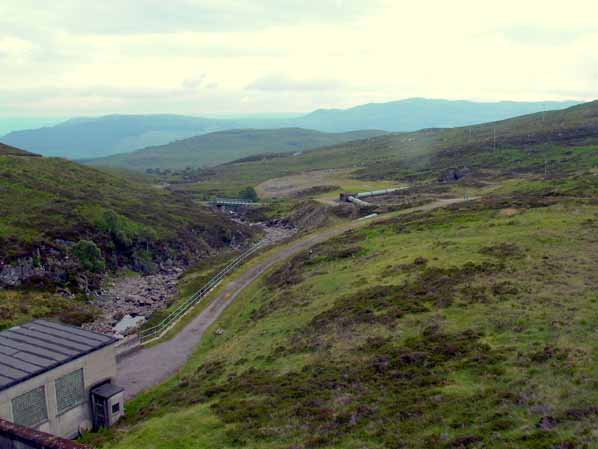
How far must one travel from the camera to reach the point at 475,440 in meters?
17.4

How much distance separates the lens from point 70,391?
2947 cm

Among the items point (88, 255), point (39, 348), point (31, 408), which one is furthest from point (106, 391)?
point (88, 255)

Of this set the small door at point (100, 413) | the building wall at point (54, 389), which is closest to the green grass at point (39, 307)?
the building wall at point (54, 389)

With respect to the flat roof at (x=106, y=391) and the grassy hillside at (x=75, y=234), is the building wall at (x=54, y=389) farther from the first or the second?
the grassy hillside at (x=75, y=234)

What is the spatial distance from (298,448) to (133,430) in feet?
35.4

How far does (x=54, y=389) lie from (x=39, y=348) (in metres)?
3.27

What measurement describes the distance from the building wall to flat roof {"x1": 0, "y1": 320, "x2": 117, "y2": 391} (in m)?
0.33

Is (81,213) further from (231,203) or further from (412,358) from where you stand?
(412,358)

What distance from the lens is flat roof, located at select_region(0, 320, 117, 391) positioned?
27322 mm

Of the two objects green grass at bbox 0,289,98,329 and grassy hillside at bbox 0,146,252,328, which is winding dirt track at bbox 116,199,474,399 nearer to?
green grass at bbox 0,289,98,329

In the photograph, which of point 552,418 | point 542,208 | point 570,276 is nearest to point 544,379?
point 552,418

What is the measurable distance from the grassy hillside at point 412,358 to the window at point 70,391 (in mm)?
Result: 3170

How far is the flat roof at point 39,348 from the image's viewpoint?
89.6 feet

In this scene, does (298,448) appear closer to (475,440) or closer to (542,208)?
(475,440)
